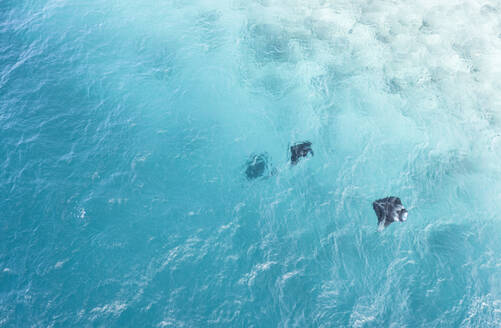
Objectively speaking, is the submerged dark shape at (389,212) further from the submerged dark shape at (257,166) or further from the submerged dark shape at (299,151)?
the submerged dark shape at (257,166)

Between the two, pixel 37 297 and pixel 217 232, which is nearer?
pixel 37 297

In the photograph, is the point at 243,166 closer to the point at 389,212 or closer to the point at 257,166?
the point at 257,166

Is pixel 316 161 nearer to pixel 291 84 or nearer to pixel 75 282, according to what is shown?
pixel 291 84

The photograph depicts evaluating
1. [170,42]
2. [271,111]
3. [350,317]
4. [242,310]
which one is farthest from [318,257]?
[170,42]

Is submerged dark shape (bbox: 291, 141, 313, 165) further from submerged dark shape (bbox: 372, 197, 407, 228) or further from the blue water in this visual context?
submerged dark shape (bbox: 372, 197, 407, 228)

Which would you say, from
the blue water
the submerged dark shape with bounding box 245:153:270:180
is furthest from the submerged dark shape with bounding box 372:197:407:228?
the submerged dark shape with bounding box 245:153:270:180

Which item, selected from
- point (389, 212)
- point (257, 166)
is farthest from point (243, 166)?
point (389, 212)

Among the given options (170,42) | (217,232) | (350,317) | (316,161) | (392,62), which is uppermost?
(170,42)
